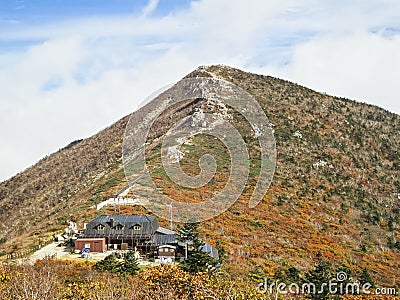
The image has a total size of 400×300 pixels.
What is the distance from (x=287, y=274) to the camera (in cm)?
3134

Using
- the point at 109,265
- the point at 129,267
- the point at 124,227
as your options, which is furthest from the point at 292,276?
the point at 124,227

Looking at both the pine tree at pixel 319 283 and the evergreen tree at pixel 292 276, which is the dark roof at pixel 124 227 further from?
the pine tree at pixel 319 283

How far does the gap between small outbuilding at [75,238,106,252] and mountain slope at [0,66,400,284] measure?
585 cm

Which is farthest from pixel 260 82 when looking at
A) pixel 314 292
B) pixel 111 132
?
pixel 314 292

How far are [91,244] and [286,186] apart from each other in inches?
1112

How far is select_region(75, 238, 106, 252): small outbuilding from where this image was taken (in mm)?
31609

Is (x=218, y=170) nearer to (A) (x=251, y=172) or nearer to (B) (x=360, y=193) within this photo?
(A) (x=251, y=172)

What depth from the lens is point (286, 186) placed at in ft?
178

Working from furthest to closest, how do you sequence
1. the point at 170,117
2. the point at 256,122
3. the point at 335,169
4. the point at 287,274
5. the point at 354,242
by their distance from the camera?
1. the point at 170,117
2. the point at 256,122
3. the point at 335,169
4. the point at 354,242
5. the point at 287,274

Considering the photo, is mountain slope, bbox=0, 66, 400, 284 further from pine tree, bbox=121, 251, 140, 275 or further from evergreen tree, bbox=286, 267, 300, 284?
pine tree, bbox=121, 251, 140, 275

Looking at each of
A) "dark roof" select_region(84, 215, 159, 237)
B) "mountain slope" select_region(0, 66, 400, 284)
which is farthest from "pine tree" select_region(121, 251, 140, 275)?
"mountain slope" select_region(0, 66, 400, 284)

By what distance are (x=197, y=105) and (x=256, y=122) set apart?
34.9 ft

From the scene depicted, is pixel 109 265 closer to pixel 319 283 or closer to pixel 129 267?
pixel 129 267

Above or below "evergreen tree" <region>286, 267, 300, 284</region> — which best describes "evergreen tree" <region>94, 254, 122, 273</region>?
above
